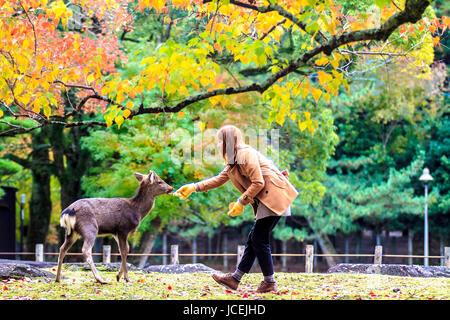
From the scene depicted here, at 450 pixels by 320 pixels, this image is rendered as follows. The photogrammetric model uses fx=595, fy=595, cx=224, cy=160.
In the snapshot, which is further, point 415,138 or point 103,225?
point 415,138

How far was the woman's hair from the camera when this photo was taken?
23.6 ft

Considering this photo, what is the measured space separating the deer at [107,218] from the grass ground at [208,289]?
0.45m

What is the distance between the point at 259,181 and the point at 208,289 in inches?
69.7

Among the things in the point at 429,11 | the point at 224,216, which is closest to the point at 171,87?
the point at 429,11

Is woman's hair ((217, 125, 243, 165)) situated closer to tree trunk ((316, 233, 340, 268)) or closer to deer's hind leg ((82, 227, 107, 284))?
deer's hind leg ((82, 227, 107, 284))

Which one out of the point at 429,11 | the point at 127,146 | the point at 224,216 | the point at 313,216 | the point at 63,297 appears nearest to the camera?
the point at 63,297

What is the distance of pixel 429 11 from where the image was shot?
1482 cm

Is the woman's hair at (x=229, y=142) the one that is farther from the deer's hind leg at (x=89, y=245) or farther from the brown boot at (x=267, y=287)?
the deer's hind leg at (x=89, y=245)

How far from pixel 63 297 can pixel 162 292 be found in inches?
48.5

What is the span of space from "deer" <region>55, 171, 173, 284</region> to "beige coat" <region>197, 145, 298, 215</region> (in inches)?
80.1

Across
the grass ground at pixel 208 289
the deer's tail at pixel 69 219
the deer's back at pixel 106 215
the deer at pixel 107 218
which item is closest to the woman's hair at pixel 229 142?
the grass ground at pixel 208 289

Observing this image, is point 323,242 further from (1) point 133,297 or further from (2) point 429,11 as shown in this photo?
(1) point 133,297

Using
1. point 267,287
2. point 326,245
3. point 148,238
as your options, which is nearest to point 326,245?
point 326,245

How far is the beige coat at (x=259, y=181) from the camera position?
7.04 metres
